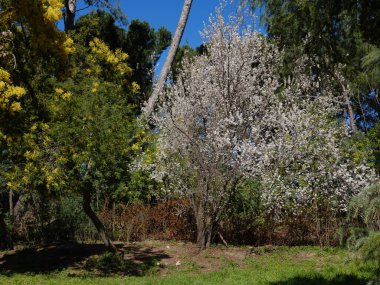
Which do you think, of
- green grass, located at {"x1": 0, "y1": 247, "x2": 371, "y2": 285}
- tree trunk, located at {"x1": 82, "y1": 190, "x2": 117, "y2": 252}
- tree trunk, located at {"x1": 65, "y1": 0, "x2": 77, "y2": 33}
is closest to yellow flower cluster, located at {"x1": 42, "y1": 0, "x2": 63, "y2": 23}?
tree trunk, located at {"x1": 82, "y1": 190, "x2": 117, "y2": 252}

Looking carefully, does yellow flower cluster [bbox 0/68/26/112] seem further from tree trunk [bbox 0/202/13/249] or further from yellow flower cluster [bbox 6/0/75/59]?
tree trunk [bbox 0/202/13/249]

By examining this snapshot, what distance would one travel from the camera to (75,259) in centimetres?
783

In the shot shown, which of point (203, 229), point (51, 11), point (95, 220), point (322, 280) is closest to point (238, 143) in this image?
point (203, 229)

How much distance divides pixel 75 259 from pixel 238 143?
3574mm

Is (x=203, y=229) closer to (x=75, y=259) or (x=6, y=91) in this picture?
(x=75, y=259)

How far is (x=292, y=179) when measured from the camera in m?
8.75

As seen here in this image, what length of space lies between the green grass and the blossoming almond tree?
149 centimetres

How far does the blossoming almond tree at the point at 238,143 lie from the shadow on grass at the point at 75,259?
1.37m

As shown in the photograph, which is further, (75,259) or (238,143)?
(238,143)

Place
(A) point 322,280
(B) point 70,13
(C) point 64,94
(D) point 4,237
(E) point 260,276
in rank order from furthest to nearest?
(B) point 70,13 < (D) point 4,237 < (C) point 64,94 < (E) point 260,276 < (A) point 322,280

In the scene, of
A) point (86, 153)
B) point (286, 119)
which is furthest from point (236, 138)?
point (86, 153)

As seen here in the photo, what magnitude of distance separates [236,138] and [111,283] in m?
3.63

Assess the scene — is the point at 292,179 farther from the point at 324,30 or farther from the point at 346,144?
the point at 324,30

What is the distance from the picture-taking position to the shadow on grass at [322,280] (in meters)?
5.57
